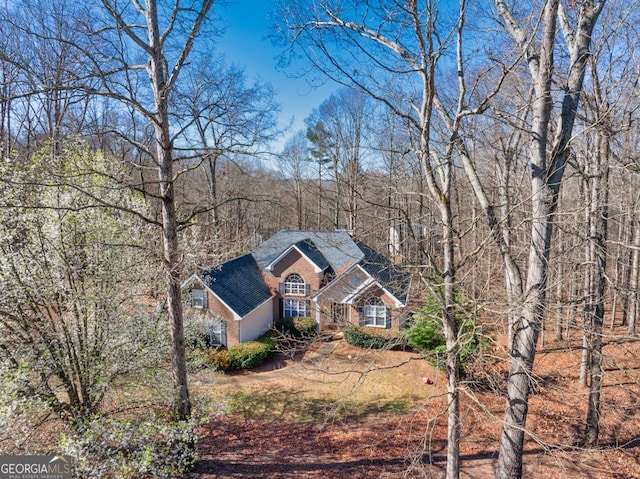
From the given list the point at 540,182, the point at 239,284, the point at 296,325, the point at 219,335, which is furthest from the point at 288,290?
the point at 540,182

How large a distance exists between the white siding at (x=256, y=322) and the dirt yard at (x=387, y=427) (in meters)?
2.72

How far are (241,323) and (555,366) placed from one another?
12506 mm

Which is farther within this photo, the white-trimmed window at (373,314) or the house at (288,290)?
the white-trimmed window at (373,314)

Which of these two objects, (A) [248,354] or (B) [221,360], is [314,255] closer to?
(A) [248,354]

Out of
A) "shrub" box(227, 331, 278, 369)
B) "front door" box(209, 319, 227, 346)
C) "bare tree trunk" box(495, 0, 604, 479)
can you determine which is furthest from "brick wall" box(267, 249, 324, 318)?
"bare tree trunk" box(495, 0, 604, 479)

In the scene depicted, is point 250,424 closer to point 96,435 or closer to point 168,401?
point 168,401

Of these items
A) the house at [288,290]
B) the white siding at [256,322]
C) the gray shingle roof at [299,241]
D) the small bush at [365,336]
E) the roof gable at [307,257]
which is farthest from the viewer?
the gray shingle roof at [299,241]

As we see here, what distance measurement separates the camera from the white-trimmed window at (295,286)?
17.3 metres

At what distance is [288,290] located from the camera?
17609 millimetres

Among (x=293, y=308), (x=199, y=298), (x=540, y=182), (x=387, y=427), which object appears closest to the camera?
(x=540, y=182)

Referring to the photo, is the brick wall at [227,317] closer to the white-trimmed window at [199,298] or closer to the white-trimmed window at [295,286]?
the white-trimmed window at [199,298]

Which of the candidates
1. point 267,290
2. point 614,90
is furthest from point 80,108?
point 614,90

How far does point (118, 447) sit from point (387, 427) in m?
6.65

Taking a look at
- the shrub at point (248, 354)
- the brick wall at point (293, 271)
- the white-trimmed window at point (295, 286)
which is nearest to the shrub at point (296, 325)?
the brick wall at point (293, 271)
